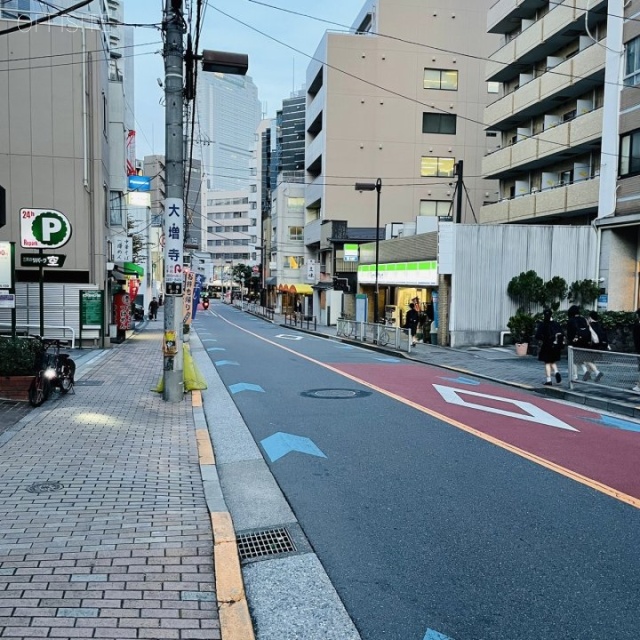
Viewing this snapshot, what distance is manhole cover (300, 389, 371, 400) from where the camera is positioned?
39.7 ft

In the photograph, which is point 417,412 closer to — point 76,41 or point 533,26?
point 76,41

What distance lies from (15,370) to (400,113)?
140 ft

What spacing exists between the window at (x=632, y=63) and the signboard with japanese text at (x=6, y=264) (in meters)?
20.7

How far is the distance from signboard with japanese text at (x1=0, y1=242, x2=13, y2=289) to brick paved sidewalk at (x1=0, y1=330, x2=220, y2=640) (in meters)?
3.52

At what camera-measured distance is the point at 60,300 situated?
22.4 metres

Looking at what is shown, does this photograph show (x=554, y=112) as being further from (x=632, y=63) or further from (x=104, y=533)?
(x=104, y=533)

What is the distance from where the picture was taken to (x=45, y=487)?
6.11 meters

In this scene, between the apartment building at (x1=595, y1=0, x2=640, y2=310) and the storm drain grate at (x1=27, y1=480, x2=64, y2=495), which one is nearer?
the storm drain grate at (x1=27, y1=480, x2=64, y2=495)

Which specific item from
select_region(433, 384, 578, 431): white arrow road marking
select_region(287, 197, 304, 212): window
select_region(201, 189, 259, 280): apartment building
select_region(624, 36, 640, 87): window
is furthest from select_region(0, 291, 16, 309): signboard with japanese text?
select_region(201, 189, 259, 280): apartment building

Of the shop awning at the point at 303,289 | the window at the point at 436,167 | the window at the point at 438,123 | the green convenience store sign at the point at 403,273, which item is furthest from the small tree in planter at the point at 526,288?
the shop awning at the point at 303,289

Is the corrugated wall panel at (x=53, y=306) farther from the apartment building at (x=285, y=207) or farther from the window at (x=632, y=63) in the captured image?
the apartment building at (x=285, y=207)

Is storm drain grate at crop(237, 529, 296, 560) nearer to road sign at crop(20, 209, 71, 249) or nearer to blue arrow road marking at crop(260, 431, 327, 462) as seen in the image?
blue arrow road marking at crop(260, 431, 327, 462)

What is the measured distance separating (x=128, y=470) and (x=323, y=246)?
43.9 m

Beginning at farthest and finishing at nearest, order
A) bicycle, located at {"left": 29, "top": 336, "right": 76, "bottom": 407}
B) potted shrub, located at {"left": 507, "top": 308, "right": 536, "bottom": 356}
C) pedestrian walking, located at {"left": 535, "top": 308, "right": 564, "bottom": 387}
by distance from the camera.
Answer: potted shrub, located at {"left": 507, "top": 308, "right": 536, "bottom": 356} < pedestrian walking, located at {"left": 535, "top": 308, "right": 564, "bottom": 387} < bicycle, located at {"left": 29, "top": 336, "right": 76, "bottom": 407}
